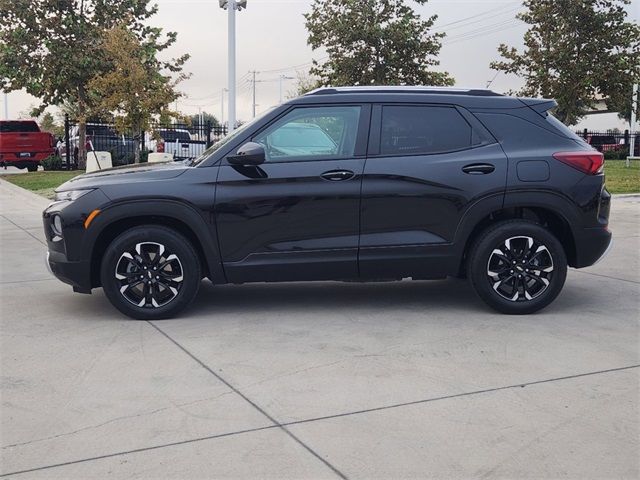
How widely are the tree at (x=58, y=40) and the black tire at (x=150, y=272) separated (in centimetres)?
2097

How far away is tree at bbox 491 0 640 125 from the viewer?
80.3 feet

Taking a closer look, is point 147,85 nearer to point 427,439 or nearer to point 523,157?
point 523,157

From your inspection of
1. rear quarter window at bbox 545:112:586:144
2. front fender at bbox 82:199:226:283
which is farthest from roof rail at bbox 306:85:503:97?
front fender at bbox 82:199:226:283

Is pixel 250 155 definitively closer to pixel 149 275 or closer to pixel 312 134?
pixel 312 134

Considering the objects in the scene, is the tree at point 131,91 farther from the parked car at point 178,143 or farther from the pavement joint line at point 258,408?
the pavement joint line at point 258,408

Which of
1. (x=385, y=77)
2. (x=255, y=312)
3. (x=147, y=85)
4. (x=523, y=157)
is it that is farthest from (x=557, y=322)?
(x=385, y=77)

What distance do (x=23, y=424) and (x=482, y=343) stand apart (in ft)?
10.0

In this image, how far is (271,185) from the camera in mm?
5680

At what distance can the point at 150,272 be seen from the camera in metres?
5.71

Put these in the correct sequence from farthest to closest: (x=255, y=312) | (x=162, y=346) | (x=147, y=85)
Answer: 1. (x=147, y=85)
2. (x=255, y=312)
3. (x=162, y=346)

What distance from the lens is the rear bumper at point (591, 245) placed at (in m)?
5.93

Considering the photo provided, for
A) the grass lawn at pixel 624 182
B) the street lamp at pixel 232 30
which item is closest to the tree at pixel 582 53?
the grass lawn at pixel 624 182

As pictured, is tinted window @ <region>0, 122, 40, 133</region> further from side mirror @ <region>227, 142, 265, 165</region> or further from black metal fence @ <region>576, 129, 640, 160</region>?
black metal fence @ <region>576, 129, 640, 160</region>

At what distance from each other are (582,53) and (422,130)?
21124 mm
